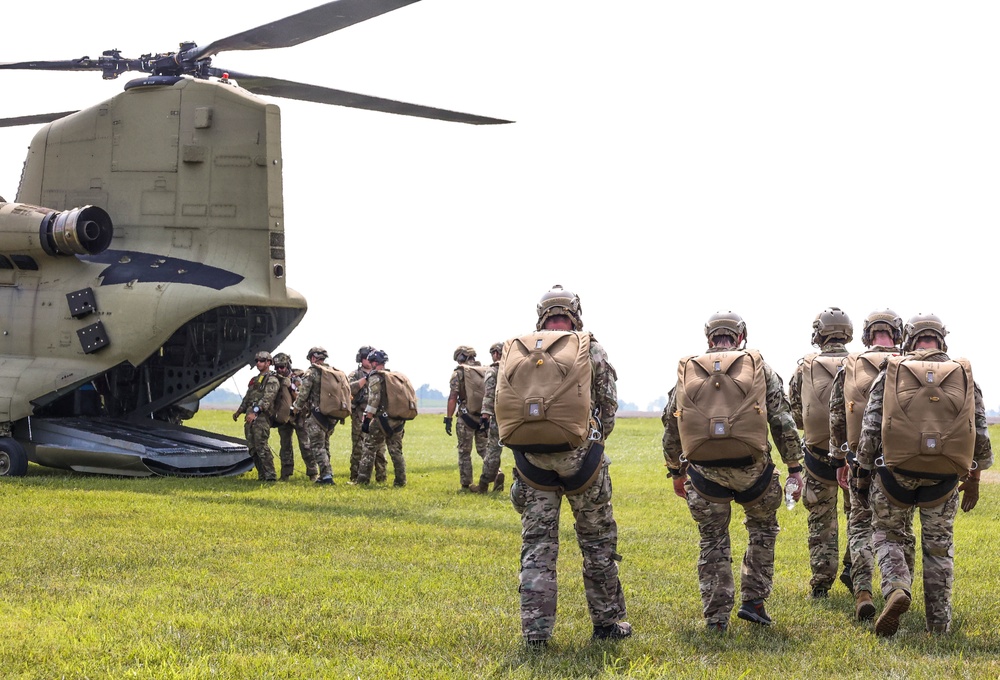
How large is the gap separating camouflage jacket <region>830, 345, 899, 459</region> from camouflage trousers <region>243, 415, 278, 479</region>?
9475 millimetres

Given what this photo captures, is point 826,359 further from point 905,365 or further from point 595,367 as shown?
point 595,367

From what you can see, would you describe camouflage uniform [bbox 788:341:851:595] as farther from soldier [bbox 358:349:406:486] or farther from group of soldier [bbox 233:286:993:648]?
soldier [bbox 358:349:406:486]

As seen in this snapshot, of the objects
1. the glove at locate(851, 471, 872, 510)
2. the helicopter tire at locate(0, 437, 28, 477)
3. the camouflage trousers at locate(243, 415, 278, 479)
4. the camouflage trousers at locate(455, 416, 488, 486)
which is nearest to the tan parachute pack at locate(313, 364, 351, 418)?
the camouflage trousers at locate(243, 415, 278, 479)

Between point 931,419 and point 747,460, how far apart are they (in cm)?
114

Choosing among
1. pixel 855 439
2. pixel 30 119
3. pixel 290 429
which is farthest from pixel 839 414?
pixel 30 119

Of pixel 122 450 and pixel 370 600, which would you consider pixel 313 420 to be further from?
pixel 370 600

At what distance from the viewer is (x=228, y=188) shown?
14922 millimetres

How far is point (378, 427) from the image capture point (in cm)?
1448

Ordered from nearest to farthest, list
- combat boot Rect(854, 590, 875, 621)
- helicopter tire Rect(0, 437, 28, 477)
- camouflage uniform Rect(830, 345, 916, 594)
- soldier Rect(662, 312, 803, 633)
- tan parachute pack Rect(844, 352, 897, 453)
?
soldier Rect(662, 312, 803, 633) < combat boot Rect(854, 590, 875, 621) < camouflage uniform Rect(830, 345, 916, 594) < tan parachute pack Rect(844, 352, 897, 453) < helicopter tire Rect(0, 437, 28, 477)

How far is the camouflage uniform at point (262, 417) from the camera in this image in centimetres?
1497

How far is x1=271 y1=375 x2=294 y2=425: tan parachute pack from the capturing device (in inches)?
593

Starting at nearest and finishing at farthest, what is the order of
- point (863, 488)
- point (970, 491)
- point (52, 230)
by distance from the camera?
point (970, 491) → point (863, 488) → point (52, 230)

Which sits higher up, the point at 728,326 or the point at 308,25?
the point at 308,25

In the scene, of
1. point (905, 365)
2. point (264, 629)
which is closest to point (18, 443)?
point (264, 629)
